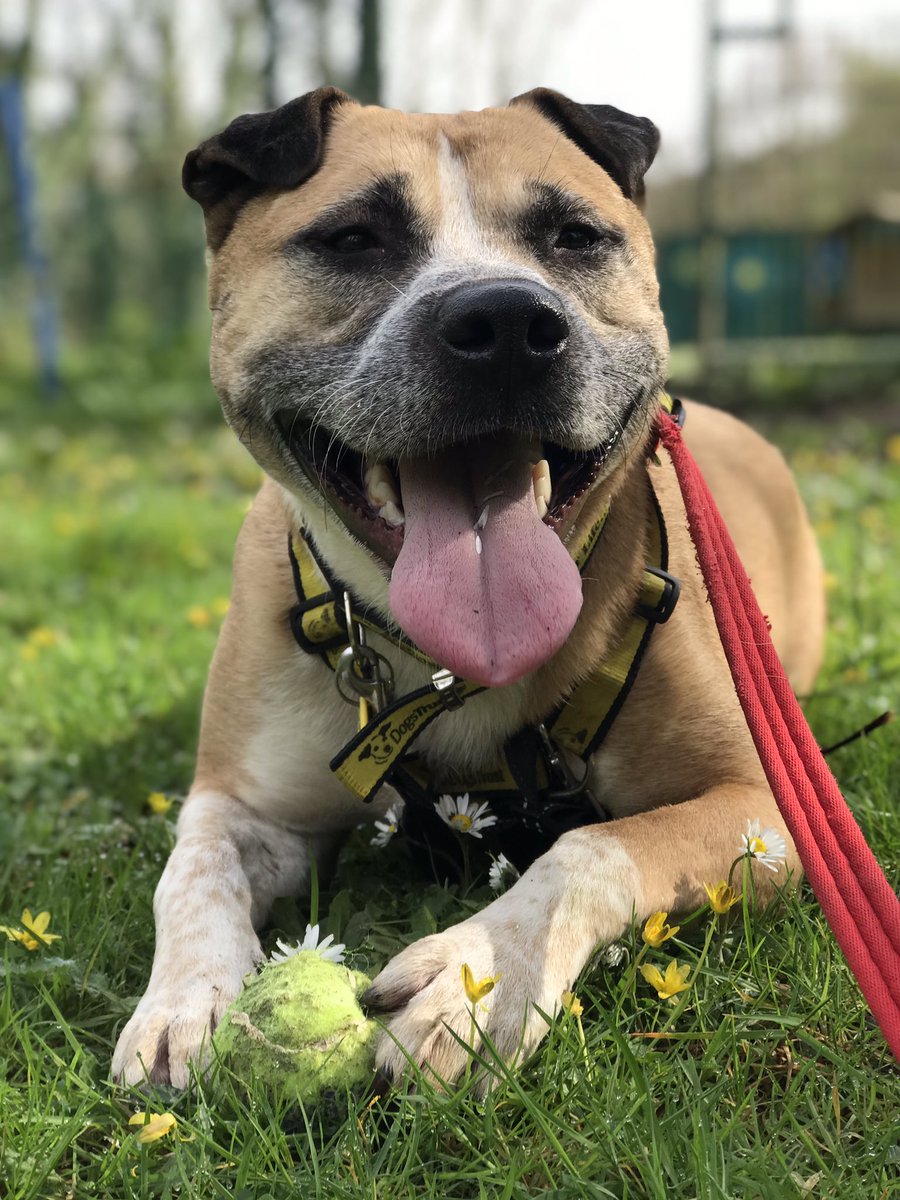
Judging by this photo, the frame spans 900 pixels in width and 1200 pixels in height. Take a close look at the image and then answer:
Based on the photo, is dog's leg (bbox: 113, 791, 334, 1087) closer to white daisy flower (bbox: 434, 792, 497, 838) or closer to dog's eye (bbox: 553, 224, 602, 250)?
white daisy flower (bbox: 434, 792, 497, 838)

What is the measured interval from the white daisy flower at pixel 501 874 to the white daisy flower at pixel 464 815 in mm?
91

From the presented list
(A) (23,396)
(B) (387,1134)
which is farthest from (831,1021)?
(A) (23,396)

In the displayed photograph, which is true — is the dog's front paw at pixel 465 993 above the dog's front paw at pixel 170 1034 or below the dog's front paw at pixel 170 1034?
above

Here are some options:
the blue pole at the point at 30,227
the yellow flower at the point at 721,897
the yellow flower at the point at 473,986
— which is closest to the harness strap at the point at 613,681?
the yellow flower at the point at 721,897

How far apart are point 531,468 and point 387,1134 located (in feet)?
3.88

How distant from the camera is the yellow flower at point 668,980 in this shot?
1900 mm

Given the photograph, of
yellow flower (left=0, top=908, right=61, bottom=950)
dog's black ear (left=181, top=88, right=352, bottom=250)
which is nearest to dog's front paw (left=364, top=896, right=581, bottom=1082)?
yellow flower (left=0, top=908, right=61, bottom=950)

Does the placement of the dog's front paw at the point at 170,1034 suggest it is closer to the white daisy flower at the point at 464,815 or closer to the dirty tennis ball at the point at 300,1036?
the dirty tennis ball at the point at 300,1036

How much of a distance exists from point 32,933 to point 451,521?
3.45ft

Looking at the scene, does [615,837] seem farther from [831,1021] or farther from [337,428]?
[337,428]

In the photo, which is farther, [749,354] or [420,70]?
[420,70]

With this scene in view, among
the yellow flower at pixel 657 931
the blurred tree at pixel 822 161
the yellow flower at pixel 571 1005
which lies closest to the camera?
the yellow flower at pixel 571 1005

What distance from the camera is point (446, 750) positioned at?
2.52 meters

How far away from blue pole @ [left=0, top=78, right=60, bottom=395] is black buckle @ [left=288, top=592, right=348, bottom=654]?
1071cm
